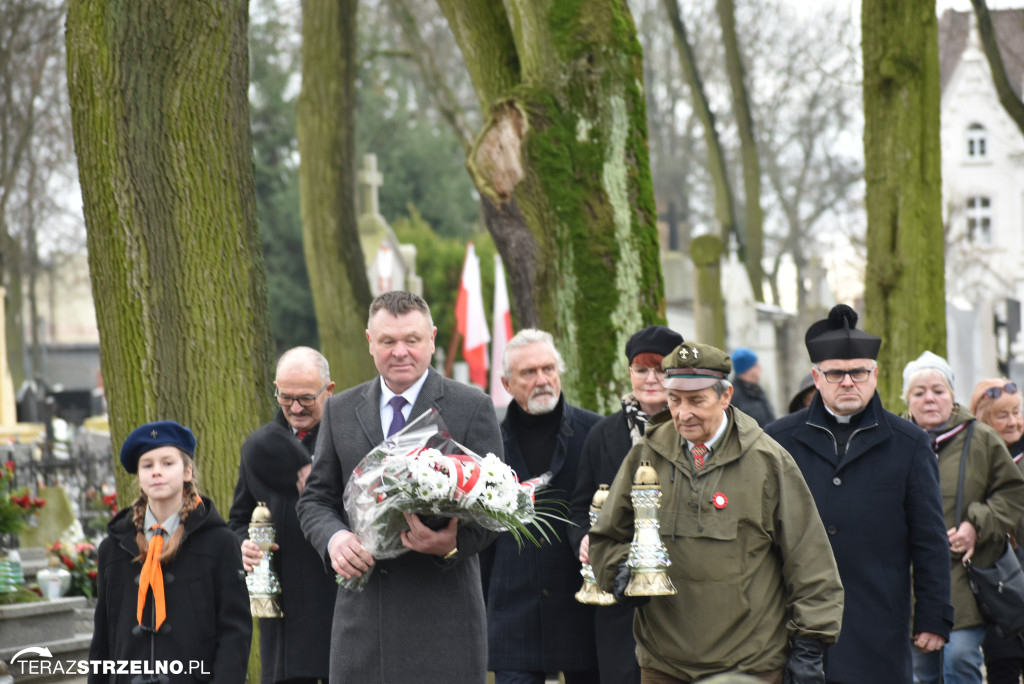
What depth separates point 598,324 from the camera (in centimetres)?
912

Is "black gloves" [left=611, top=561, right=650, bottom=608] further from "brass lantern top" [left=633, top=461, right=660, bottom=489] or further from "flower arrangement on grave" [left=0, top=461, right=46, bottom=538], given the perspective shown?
"flower arrangement on grave" [left=0, top=461, right=46, bottom=538]

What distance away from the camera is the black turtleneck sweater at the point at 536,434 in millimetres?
6559

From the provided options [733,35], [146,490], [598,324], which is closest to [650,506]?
[146,490]

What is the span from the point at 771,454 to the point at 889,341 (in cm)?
719

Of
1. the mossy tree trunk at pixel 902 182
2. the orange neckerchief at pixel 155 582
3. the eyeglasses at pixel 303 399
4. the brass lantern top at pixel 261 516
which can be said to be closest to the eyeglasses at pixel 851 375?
the eyeglasses at pixel 303 399

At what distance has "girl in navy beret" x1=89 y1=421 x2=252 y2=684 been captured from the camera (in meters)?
5.04

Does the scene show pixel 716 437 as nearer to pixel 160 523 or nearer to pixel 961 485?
pixel 160 523

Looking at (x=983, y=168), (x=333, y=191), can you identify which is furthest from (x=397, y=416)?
(x=983, y=168)

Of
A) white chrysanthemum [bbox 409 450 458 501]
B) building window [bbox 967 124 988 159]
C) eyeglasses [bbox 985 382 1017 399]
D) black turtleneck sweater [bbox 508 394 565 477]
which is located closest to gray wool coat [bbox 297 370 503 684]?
white chrysanthemum [bbox 409 450 458 501]

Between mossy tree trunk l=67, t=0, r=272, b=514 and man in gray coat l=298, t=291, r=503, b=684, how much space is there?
296 cm

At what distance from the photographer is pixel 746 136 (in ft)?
77.9

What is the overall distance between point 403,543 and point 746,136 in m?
Result: 20.2

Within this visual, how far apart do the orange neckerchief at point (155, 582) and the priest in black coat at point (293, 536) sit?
945 mm

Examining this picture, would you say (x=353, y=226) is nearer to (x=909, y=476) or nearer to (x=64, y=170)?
(x=909, y=476)
